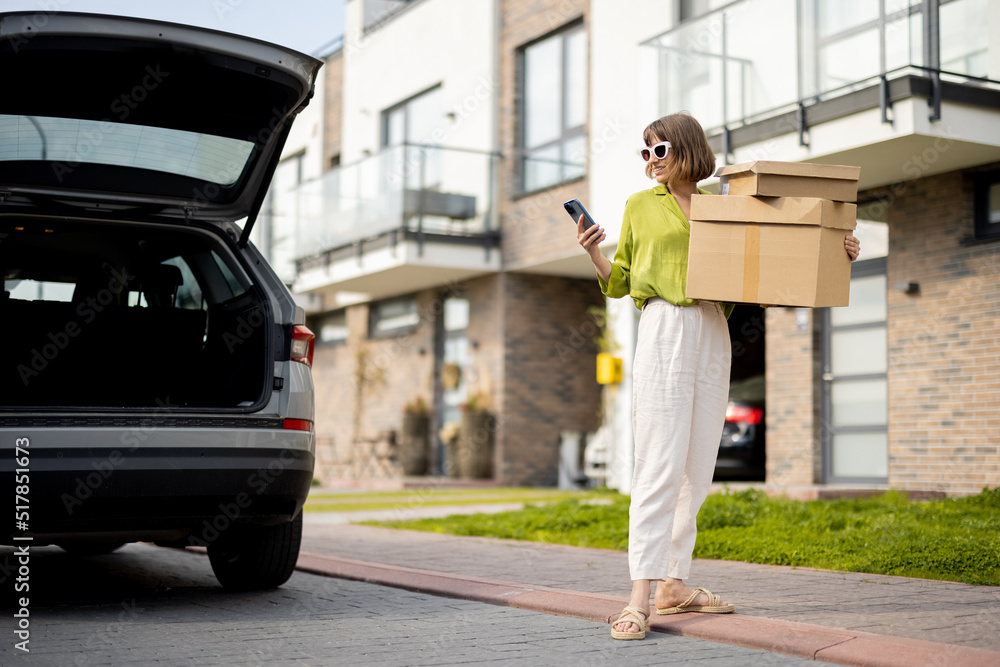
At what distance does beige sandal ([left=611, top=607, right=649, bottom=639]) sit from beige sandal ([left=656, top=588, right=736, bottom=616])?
1.15 feet

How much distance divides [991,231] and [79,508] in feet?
28.9

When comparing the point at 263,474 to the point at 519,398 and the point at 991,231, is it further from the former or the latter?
the point at 519,398

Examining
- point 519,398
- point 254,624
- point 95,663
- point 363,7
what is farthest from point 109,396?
point 363,7

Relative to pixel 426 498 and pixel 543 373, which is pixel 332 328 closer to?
pixel 543 373

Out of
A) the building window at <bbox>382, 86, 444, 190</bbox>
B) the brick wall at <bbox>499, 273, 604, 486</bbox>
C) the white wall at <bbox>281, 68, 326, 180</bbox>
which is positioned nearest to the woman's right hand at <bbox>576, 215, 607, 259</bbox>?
the building window at <bbox>382, 86, 444, 190</bbox>

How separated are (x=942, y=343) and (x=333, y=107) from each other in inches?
629

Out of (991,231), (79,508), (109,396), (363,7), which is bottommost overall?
(79,508)

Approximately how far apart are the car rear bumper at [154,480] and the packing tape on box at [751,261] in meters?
2.08

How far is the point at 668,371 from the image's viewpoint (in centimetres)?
407

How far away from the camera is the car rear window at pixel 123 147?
4.84 metres

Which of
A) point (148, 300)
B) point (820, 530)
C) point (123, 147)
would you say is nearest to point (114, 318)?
point (148, 300)

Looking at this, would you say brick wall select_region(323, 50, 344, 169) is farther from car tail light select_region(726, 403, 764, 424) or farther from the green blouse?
the green blouse

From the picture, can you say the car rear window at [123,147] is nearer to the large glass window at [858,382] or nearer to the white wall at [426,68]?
the large glass window at [858,382]

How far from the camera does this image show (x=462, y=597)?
202 inches
